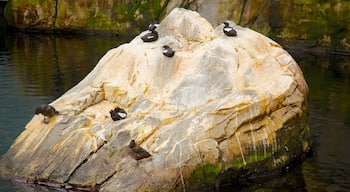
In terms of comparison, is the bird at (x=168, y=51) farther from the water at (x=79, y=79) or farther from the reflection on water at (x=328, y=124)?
the reflection on water at (x=328, y=124)

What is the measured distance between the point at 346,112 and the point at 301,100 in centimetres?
1151

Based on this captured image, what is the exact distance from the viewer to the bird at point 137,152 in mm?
24859

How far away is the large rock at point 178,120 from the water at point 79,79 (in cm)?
124

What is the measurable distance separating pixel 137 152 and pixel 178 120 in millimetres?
2540

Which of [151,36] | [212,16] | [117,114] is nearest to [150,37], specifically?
[151,36]

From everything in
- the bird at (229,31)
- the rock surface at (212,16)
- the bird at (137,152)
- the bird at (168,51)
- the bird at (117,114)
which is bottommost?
the rock surface at (212,16)

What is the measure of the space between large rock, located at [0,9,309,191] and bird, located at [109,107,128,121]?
0.69 ft

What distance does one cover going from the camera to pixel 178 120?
86.2ft

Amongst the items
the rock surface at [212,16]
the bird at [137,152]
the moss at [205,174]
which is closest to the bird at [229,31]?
the moss at [205,174]

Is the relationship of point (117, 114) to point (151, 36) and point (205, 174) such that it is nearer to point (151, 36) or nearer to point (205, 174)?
point (205, 174)

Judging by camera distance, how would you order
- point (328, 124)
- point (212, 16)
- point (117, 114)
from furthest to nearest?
point (212, 16) → point (328, 124) → point (117, 114)

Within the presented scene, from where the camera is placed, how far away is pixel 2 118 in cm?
3578

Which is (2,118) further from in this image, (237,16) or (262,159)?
(237,16)

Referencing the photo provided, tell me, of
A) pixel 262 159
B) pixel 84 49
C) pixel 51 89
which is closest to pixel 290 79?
pixel 262 159
